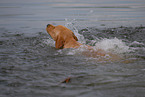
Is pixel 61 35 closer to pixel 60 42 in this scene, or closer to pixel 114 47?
pixel 60 42

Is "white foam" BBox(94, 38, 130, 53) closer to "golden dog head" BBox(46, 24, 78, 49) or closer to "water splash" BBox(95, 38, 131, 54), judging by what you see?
"water splash" BBox(95, 38, 131, 54)

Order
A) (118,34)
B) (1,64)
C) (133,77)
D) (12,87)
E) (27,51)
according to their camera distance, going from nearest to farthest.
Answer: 1. (12,87)
2. (133,77)
3. (1,64)
4. (27,51)
5. (118,34)

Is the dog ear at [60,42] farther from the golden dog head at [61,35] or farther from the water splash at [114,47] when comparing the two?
the water splash at [114,47]

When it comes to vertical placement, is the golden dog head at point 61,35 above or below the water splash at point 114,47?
above

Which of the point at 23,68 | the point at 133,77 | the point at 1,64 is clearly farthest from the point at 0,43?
the point at 133,77

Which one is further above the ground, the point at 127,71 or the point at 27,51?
the point at 27,51

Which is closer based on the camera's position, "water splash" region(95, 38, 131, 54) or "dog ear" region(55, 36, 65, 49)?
"water splash" region(95, 38, 131, 54)

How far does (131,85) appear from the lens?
10.9 feet

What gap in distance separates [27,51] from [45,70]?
185 centimetres

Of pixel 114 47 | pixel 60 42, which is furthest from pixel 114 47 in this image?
pixel 60 42

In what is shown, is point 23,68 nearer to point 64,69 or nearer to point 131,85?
point 64,69

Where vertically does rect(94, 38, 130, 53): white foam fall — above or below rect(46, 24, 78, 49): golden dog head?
below

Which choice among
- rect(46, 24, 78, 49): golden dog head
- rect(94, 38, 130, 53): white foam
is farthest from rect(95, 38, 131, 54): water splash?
rect(46, 24, 78, 49): golden dog head

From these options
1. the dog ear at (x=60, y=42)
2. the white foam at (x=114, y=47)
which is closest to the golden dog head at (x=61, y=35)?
the dog ear at (x=60, y=42)
